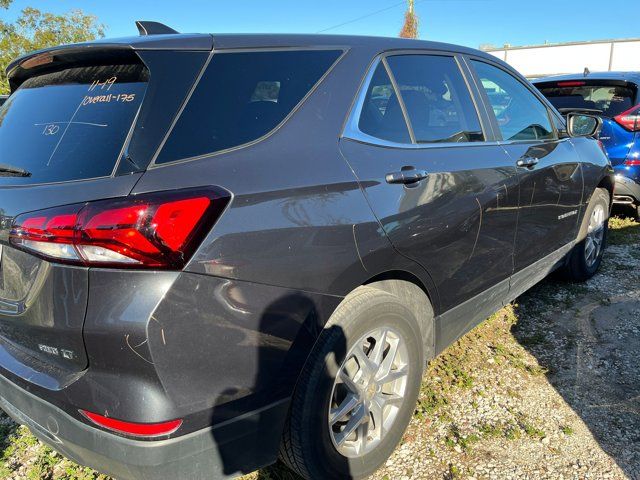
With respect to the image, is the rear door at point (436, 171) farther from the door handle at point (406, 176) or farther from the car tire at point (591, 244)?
the car tire at point (591, 244)

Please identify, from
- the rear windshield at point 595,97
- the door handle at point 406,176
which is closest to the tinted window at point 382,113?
the door handle at point 406,176

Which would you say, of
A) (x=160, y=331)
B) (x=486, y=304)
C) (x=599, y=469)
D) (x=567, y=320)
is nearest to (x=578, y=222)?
(x=567, y=320)

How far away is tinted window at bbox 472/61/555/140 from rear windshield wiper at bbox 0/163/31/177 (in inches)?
99.0

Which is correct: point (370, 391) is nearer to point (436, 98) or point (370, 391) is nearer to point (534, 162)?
point (436, 98)

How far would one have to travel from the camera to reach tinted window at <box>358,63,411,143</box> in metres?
2.18

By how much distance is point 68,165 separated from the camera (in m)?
1.66

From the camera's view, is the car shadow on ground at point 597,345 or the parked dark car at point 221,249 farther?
the car shadow on ground at point 597,345

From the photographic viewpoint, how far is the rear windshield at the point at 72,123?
1.63 meters

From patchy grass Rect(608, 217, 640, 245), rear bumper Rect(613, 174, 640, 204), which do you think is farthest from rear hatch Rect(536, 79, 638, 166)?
patchy grass Rect(608, 217, 640, 245)

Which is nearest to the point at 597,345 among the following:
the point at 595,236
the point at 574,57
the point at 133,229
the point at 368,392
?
the point at 595,236

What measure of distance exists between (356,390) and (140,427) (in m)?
0.91

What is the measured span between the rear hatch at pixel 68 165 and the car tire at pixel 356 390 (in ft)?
2.65

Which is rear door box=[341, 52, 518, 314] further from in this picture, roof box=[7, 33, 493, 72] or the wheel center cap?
the wheel center cap

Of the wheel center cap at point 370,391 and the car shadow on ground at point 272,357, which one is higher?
the car shadow on ground at point 272,357
